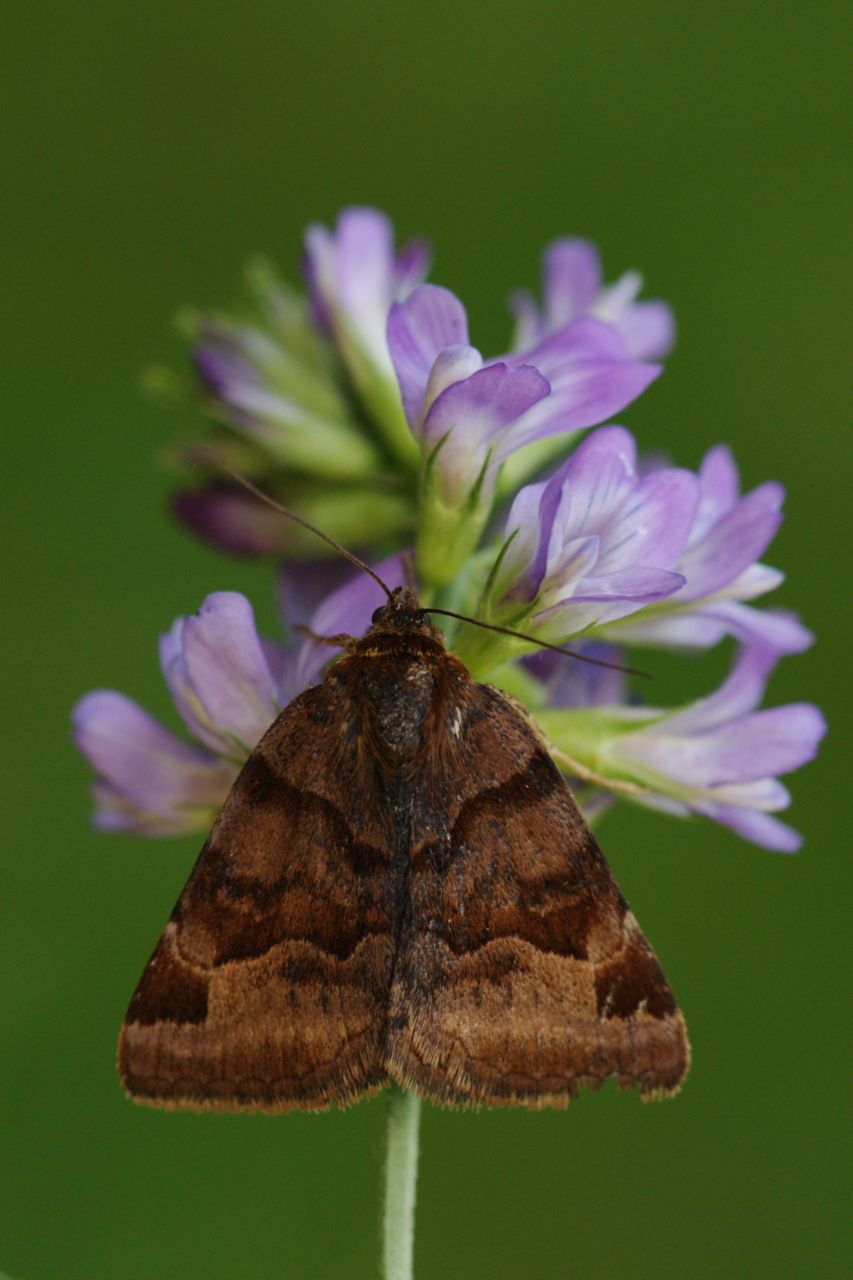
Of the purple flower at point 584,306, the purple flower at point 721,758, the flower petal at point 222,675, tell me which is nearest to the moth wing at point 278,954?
the flower petal at point 222,675

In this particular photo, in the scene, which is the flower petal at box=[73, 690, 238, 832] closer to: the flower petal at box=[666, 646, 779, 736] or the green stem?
the green stem

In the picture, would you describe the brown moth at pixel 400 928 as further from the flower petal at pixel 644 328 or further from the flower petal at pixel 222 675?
the flower petal at pixel 644 328

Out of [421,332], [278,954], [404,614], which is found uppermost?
[421,332]

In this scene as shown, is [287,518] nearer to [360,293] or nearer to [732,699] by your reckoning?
[360,293]

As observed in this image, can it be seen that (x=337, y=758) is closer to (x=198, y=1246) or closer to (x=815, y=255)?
(x=198, y=1246)

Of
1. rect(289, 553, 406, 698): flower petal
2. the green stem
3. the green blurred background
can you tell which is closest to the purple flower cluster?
rect(289, 553, 406, 698): flower petal

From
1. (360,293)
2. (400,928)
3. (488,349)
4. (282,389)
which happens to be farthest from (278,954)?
(488,349)

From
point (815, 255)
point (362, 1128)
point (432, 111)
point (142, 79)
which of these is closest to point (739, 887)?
point (362, 1128)
